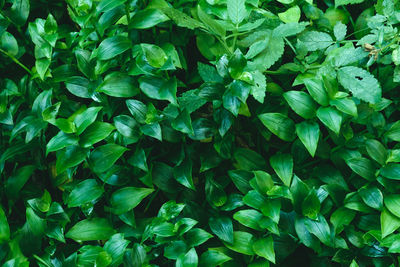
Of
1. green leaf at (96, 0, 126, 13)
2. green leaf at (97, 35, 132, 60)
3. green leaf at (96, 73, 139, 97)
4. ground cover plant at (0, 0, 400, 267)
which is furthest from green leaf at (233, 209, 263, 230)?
green leaf at (96, 0, 126, 13)

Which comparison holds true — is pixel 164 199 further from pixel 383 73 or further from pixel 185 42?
pixel 383 73

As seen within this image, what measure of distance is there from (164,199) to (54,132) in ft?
1.46

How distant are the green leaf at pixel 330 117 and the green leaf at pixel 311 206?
209 mm

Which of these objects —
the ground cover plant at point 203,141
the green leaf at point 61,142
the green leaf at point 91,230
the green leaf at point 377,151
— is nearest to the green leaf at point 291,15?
the ground cover plant at point 203,141

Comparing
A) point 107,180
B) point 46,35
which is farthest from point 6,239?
point 46,35

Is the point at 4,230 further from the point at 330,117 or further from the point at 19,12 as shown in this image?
the point at 330,117

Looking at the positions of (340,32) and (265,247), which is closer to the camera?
(265,247)

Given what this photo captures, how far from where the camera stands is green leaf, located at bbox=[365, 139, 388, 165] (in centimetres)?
136

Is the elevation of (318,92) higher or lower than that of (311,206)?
higher

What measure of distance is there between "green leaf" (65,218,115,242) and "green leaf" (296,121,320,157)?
0.67 metres

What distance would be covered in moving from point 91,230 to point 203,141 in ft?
1.54

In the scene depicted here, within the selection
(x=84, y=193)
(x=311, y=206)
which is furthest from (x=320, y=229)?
(x=84, y=193)

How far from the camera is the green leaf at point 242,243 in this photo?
1364mm

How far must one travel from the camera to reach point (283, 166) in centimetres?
141
